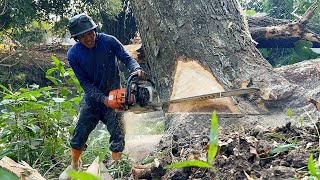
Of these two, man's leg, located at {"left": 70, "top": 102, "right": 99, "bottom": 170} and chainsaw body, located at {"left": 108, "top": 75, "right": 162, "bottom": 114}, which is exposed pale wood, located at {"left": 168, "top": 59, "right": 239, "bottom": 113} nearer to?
chainsaw body, located at {"left": 108, "top": 75, "right": 162, "bottom": 114}

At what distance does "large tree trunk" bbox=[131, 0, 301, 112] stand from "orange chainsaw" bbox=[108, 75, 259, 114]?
14 centimetres

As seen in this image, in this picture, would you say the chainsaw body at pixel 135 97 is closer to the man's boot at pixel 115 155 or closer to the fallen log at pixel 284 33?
the man's boot at pixel 115 155

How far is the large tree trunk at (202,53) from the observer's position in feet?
11.8

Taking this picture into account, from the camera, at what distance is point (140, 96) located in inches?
136

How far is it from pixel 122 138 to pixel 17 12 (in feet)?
31.4

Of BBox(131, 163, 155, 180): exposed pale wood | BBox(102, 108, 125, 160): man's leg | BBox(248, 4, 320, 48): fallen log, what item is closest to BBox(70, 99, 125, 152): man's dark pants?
BBox(102, 108, 125, 160): man's leg

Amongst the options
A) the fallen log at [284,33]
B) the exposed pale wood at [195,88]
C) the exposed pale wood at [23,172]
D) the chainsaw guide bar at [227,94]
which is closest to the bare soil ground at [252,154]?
the chainsaw guide bar at [227,94]

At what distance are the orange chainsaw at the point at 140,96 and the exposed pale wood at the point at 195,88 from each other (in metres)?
0.09

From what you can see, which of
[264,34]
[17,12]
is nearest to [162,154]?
[264,34]

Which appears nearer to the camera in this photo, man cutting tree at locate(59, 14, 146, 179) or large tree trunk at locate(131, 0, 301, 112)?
large tree trunk at locate(131, 0, 301, 112)

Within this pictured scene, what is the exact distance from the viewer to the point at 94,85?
3969 mm

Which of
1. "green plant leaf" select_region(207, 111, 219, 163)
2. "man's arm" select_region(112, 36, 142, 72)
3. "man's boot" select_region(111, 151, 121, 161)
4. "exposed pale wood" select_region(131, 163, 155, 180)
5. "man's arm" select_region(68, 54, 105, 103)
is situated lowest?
"man's boot" select_region(111, 151, 121, 161)

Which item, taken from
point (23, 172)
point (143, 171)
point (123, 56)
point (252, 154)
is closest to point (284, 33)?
point (123, 56)

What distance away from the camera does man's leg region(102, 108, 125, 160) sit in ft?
13.2
